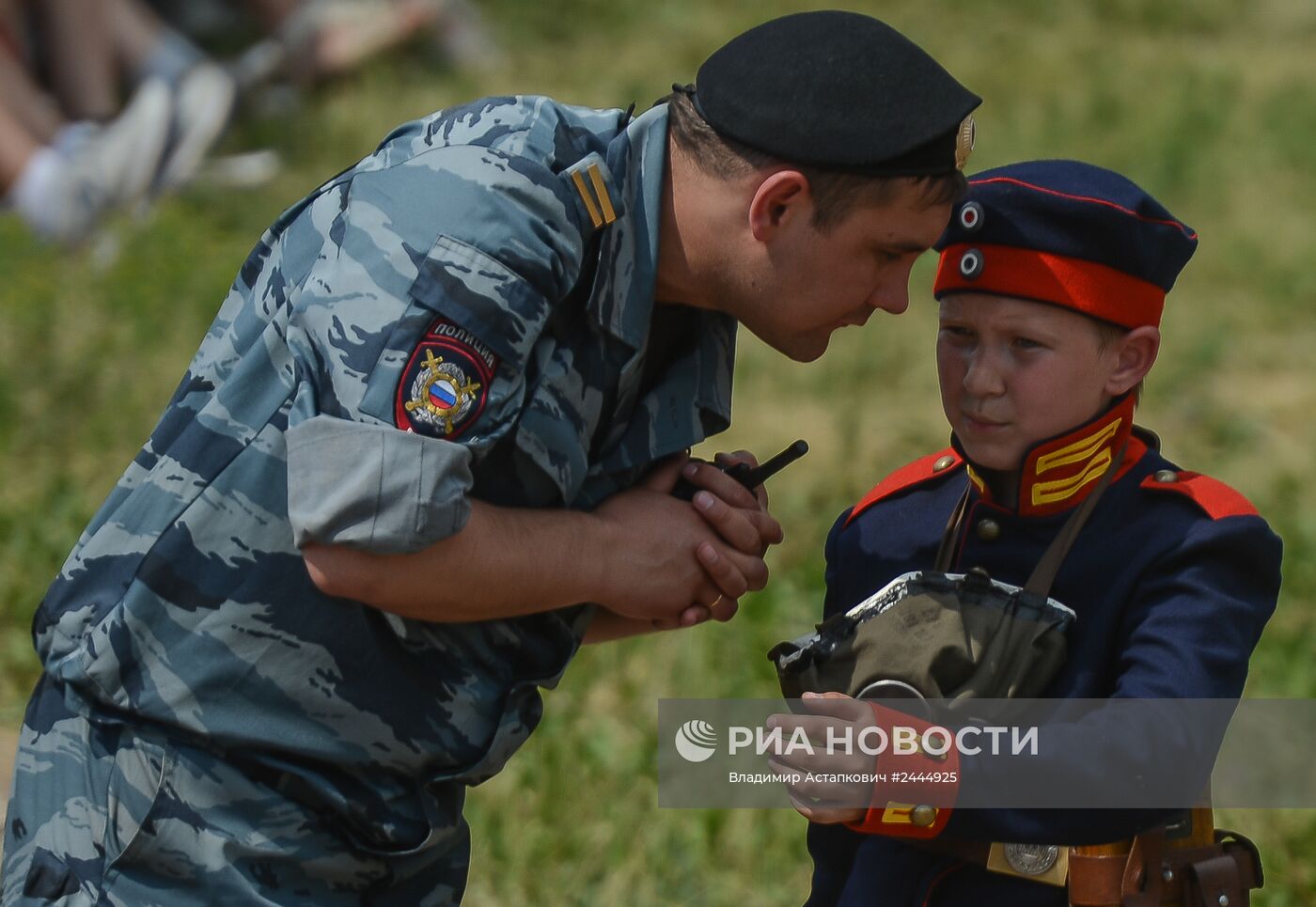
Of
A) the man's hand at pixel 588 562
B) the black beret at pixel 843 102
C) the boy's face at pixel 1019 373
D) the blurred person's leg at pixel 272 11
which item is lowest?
the man's hand at pixel 588 562

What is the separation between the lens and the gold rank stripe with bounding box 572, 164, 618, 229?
2252 millimetres

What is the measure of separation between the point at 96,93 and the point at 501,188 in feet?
25.8

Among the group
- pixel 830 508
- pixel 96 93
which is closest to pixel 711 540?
pixel 830 508

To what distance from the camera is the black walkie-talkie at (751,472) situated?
253cm

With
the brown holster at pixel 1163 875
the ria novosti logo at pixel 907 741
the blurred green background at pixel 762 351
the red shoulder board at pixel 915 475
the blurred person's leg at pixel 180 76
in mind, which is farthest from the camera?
the blurred person's leg at pixel 180 76

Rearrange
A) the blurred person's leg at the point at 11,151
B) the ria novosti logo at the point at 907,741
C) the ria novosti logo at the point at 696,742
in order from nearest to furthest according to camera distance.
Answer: the ria novosti logo at the point at 907,741 < the ria novosti logo at the point at 696,742 < the blurred person's leg at the point at 11,151

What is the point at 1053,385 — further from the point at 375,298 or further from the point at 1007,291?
the point at 375,298

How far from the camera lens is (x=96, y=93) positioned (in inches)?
364

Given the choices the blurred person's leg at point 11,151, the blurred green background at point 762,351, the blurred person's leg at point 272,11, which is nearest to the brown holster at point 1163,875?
the blurred green background at point 762,351

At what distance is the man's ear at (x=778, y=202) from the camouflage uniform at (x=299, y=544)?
0.52 ft

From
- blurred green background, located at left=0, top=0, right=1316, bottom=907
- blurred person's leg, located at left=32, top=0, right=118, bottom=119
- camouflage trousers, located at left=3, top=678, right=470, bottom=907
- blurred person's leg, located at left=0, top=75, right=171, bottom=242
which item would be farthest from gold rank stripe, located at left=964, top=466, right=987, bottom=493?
blurred person's leg, located at left=32, top=0, right=118, bottom=119

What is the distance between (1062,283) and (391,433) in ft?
3.39

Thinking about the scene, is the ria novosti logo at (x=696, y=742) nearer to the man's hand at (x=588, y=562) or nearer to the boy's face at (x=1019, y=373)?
the man's hand at (x=588, y=562)

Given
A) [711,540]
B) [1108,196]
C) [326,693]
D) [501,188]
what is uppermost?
[1108,196]
